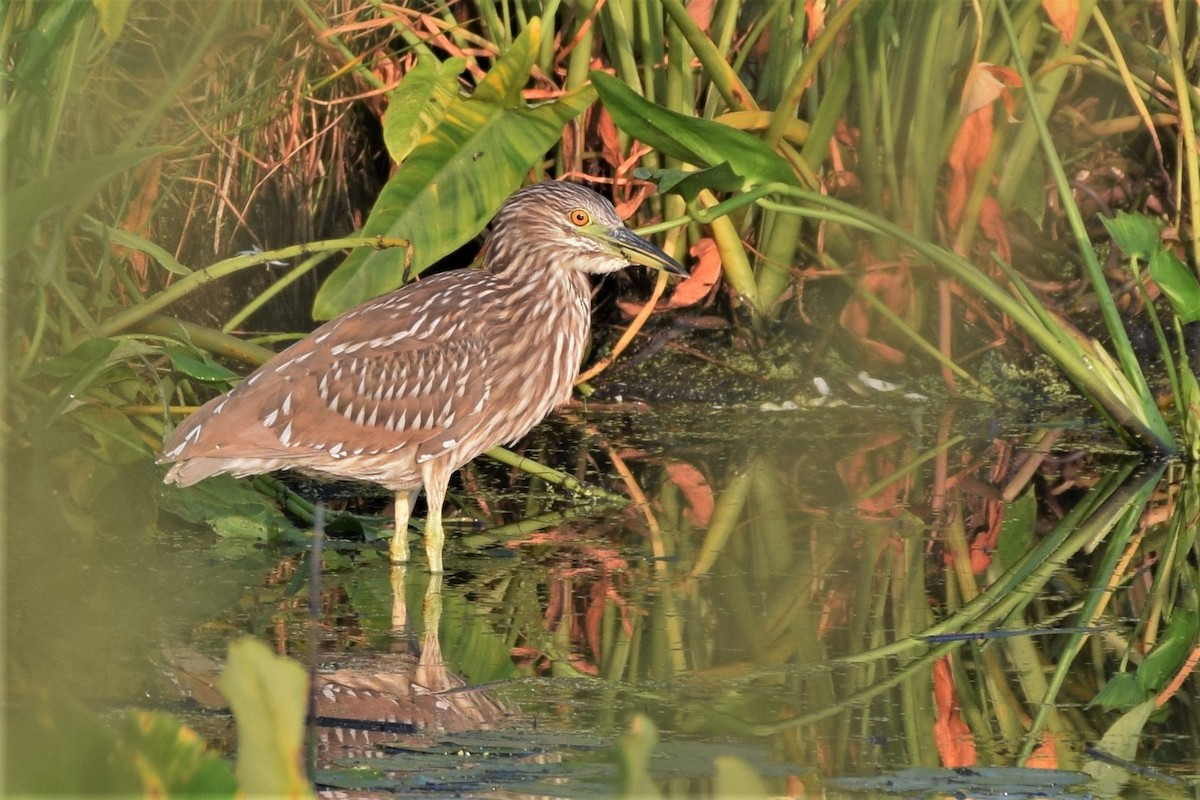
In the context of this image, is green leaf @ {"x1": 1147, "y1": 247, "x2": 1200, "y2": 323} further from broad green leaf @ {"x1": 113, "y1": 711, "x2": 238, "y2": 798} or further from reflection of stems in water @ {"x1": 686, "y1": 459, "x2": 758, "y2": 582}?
broad green leaf @ {"x1": 113, "y1": 711, "x2": 238, "y2": 798}

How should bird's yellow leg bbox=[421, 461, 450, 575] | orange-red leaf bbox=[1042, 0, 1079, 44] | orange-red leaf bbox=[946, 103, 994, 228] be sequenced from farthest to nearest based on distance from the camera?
orange-red leaf bbox=[946, 103, 994, 228] → orange-red leaf bbox=[1042, 0, 1079, 44] → bird's yellow leg bbox=[421, 461, 450, 575]

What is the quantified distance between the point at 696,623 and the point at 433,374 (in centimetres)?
133

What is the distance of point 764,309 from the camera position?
7594mm

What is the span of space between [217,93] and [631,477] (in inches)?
102

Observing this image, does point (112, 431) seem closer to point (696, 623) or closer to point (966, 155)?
point (696, 623)

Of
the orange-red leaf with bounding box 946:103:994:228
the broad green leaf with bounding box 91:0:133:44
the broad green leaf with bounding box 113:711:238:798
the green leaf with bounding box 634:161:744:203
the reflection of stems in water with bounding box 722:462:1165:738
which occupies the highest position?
the orange-red leaf with bounding box 946:103:994:228

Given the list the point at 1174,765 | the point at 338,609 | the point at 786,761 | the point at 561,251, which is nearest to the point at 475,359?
the point at 561,251

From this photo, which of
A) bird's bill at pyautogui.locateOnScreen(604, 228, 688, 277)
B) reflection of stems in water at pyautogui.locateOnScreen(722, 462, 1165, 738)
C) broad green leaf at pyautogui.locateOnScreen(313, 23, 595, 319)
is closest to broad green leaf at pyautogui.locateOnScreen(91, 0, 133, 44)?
broad green leaf at pyautogui.locateOnScreen(313, 23, 595, 319)

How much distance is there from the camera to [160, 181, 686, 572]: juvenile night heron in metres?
4.98

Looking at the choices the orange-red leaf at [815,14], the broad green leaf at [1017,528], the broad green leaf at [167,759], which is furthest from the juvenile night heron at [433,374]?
the broad green leaf at [167,759]

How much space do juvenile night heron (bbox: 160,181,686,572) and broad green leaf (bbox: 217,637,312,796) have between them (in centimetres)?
298

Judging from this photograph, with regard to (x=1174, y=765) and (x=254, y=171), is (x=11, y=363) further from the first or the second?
(x=1174, y=765)

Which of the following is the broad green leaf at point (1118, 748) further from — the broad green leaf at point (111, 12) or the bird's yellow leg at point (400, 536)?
the broad green leaf at point (111, 12)

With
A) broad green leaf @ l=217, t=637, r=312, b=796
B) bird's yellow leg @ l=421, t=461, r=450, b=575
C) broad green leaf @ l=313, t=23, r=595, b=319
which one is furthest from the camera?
broad green leaf @ l=313, t=23, r=595, b=319
